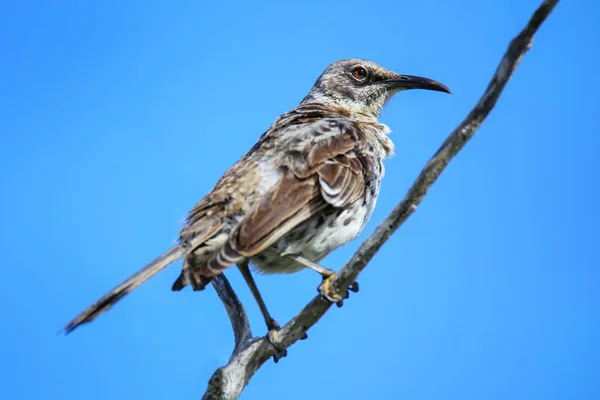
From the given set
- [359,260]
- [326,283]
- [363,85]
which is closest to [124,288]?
[326,283]

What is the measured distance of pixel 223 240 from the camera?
Result: 6.80 m

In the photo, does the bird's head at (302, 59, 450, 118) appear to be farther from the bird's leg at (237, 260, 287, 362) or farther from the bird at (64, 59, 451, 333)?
the bird's leg at (237, 260, 287, 362)

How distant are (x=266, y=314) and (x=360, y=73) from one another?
157 inches

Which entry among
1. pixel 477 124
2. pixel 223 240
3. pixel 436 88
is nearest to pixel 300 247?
pixel 223 240

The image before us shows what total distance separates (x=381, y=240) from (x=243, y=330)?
2.00 meters

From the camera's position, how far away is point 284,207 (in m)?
6.64

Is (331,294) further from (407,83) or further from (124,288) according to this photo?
(407,83)

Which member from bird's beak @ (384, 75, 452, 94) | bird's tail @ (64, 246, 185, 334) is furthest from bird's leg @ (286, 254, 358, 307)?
bird's beak @ (384, 75, 452, 94)

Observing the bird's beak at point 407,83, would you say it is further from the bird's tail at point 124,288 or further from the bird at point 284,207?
the bird's tail at point 124,288

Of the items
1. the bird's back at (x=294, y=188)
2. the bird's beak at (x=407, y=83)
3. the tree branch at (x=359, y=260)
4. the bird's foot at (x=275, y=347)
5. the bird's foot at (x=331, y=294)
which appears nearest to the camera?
the tree branch at (x=359, y=260)

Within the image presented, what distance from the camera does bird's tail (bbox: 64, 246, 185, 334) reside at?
632cm

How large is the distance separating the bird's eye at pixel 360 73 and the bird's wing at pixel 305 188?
2.11 metres

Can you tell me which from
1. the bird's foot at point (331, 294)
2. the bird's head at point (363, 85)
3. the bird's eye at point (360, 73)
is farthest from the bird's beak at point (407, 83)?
the bird's foot at point (331, 294)

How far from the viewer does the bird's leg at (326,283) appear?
20.5ft
